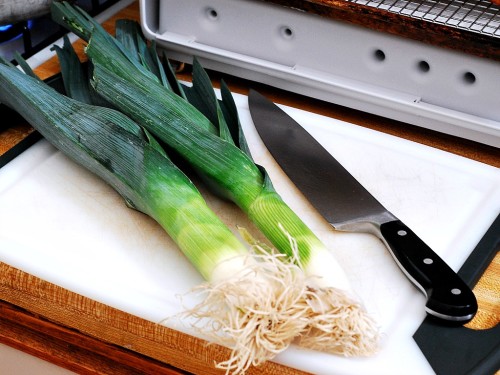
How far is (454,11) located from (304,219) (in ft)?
1.10

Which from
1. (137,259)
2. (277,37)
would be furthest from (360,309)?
(277,37)

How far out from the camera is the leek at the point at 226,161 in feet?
2.56

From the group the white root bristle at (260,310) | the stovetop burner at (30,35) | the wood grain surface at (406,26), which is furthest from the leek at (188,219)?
the wood grain surface at (406,26)

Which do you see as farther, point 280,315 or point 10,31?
point 10,31

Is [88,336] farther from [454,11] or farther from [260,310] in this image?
[454,11]

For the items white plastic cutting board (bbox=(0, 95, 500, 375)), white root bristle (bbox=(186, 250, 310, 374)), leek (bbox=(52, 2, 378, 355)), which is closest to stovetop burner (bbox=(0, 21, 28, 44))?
leek (bbox=(52, 2, 378, 355))

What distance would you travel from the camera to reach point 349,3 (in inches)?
42.3

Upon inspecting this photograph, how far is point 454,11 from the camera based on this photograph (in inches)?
41.6

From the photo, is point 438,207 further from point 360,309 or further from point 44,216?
point 44,216

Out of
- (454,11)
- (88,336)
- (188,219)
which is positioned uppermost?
(454,11)

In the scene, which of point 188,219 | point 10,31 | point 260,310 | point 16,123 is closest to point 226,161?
point 188,219

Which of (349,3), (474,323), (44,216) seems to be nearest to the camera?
(474,323)

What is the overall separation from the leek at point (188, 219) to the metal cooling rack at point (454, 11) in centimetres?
35

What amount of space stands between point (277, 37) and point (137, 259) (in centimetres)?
42
